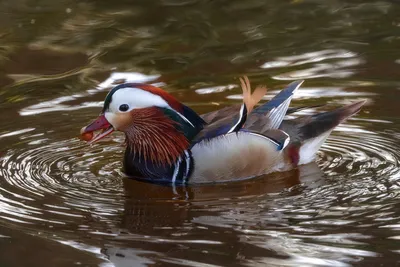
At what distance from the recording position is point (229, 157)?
636 cm

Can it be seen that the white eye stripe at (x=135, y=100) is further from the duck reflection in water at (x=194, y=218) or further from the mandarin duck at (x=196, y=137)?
the duck reflection in water at (x=194, y=218)

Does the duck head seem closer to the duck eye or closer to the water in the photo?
the duck eye

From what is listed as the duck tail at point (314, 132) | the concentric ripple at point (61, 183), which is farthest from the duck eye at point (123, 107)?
the duck tail at point (314, 132)

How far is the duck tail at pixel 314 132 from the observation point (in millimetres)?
6758

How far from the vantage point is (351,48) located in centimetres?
929

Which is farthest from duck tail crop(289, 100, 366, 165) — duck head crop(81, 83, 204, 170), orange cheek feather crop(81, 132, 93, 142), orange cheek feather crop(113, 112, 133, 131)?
orange cheek feather crop(81, 132, 93, 142)

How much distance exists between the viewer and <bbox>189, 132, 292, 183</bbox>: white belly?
20.8ft

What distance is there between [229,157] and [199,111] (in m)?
1.55

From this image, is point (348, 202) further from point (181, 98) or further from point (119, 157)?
point (181, 98)

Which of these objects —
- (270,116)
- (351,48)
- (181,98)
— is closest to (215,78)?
(181,98)

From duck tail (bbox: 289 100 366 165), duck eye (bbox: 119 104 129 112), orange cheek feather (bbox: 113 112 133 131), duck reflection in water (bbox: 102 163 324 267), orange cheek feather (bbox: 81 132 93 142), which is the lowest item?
duck reflection in water (bbox: 102 163 324 267)

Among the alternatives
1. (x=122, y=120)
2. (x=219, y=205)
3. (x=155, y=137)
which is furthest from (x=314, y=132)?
(x=122, y=120)

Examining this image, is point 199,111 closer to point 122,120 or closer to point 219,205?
point 122,120

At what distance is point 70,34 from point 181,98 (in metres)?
2.11
